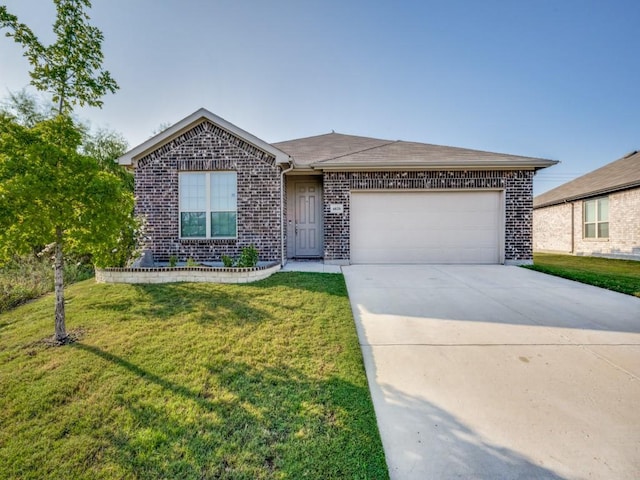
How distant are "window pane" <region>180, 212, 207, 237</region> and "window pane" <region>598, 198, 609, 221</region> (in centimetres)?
1686

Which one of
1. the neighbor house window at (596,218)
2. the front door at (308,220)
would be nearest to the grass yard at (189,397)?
the front door at (308,220)

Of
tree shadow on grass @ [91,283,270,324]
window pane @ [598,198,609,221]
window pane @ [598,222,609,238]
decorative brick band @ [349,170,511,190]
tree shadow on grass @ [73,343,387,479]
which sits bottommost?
tree shadow on grass @ [73,343,387,479]

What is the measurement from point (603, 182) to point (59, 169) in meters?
19.5

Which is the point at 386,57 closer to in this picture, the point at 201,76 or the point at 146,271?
the point at 201,76

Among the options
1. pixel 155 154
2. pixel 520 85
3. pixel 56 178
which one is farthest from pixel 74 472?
pixel 520 85

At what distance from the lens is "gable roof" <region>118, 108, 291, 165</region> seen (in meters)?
7.78

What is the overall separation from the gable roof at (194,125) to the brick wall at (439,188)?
181cm

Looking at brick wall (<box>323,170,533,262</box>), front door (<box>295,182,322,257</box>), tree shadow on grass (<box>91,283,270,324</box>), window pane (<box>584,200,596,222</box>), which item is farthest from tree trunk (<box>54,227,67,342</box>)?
window pane (<box>584,200,596,222</box>)

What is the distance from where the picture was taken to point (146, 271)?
632 cm

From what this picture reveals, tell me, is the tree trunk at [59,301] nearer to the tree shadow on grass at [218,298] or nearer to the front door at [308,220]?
the tree shadow on grass at [218,298]

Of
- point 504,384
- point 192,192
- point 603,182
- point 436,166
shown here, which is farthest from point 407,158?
point 603,182

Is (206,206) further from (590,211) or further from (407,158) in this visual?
(590,211)

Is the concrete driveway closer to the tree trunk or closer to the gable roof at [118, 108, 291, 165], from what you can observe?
the tree trunk

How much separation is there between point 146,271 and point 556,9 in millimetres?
14740
